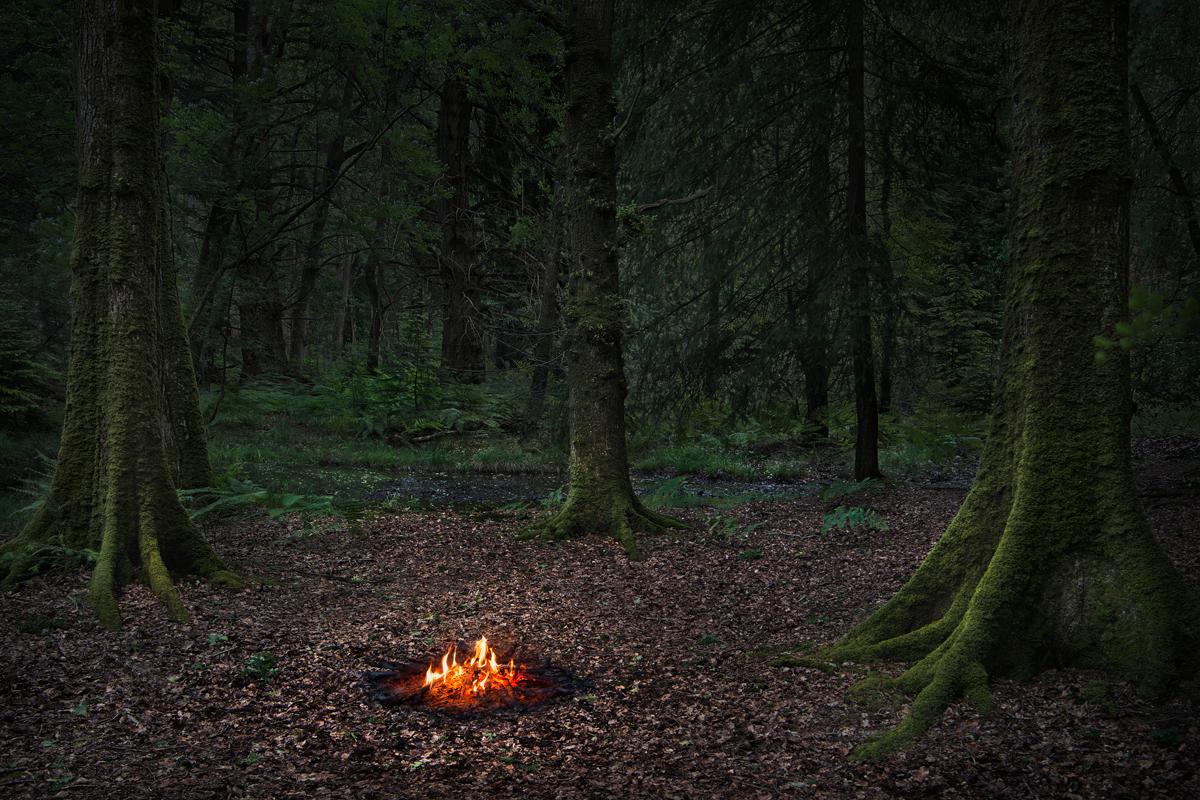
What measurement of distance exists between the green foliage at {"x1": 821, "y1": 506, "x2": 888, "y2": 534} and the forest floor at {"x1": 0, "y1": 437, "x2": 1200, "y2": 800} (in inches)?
26.3

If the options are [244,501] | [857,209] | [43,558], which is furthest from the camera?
[857,209]

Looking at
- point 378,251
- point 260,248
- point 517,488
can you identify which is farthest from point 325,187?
point 517,488

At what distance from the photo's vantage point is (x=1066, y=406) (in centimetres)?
423

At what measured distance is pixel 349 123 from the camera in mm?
16047

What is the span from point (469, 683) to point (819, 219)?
8016mm

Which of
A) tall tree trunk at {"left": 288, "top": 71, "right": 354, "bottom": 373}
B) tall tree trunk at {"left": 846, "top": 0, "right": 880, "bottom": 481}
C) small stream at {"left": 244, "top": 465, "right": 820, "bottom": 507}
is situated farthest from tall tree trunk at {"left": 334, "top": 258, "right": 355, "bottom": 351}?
tall tree trunk at {"left": 846, "top": 0, "right": 880, "bottom": 481}

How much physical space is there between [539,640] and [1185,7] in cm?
884

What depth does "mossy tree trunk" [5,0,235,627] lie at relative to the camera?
6.40 m

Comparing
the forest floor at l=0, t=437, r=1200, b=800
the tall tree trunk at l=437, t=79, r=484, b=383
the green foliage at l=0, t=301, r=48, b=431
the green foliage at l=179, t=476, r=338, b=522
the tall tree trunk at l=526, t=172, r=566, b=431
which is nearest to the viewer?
the forest floor at l=0, t=437, r=1200, b=800

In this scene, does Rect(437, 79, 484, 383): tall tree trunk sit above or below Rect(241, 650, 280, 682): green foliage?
above

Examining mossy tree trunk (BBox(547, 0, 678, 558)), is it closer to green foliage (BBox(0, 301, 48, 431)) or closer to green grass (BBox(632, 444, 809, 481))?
green grass (BBox(632, 444, 809, 481))

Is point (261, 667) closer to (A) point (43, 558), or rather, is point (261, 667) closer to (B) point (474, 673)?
(B) point (474, 673)

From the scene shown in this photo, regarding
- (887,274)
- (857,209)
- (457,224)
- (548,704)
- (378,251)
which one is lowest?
(548,704)

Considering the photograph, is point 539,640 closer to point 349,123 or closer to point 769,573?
point 769,573
